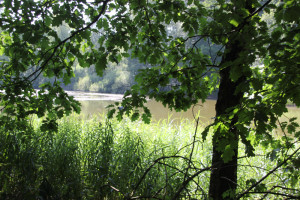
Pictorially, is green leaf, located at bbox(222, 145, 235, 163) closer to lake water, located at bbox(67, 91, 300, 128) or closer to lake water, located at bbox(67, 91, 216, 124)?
lake water, located at bbox(67, 91, 216, 124)

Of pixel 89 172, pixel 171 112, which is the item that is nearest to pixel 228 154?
pixel 89 172

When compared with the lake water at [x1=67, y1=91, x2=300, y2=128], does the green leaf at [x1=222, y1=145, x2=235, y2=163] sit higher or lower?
higher

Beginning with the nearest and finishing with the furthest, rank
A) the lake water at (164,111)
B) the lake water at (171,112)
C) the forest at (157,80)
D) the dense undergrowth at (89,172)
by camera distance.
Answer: the forest at (157,80), the dense undergrowth at (89,172), the lake water at (171,112), the lake water at (164,111)

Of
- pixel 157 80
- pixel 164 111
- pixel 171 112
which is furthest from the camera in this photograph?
pixel 164 111

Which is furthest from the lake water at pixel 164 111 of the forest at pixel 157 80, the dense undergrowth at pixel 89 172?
the forest at pixel 157 80

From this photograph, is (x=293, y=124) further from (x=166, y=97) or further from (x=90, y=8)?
(x=90, y=8)

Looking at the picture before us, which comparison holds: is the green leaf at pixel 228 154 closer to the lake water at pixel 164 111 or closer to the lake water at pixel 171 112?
the lake water at pixel 164 111

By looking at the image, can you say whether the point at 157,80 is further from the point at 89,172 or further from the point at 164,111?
the point at 164,111

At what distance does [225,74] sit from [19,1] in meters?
1.91

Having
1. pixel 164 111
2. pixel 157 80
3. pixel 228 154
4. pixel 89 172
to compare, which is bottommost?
pixel 164 111

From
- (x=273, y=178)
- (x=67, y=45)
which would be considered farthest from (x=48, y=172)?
(x=273, y=178)

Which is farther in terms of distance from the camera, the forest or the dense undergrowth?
the dense undergrowth

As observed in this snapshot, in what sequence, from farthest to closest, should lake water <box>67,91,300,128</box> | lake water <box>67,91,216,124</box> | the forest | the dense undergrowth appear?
lake water <box>67,91,216,124</box>, lake water <box>67,91,300,128</box>, the dense undergrowth, the forest

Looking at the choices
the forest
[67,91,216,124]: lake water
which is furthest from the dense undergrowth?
[67,91,216,124]: lake water
